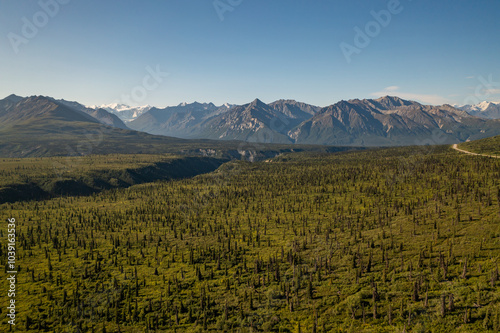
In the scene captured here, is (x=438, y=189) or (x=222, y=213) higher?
(x=438, y=189)

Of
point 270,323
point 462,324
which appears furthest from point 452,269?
point 270,323

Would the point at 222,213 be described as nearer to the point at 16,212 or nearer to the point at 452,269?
the point at 452,269

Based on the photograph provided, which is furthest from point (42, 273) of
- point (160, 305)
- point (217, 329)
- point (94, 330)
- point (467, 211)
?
point (467, 211)

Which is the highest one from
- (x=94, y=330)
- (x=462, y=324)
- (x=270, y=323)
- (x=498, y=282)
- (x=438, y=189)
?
(x=438, y=189)

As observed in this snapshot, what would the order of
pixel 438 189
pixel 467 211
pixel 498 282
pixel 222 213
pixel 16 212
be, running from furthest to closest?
pixel 16 212 → pixel 222 213 → pixel 438 189 → pixel 467 211 → pixel 498 282

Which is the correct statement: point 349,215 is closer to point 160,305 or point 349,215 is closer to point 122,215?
point 160,305

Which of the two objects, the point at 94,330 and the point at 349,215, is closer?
the point at 94,330

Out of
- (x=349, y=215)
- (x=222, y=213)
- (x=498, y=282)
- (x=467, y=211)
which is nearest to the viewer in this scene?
(x=498, y=282)
